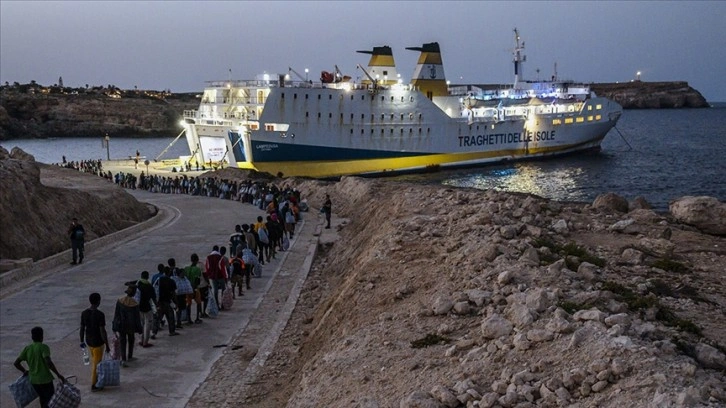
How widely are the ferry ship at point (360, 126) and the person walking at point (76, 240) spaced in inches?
1162

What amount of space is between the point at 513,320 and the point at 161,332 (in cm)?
648

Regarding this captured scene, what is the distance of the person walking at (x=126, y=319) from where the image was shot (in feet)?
32.2

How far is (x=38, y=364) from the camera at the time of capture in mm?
7895

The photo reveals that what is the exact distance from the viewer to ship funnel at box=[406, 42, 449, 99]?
6119 cm

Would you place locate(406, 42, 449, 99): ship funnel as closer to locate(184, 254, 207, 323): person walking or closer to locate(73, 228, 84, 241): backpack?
locate(73, 228, 84, 241): backpack

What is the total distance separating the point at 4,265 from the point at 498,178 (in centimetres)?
4348

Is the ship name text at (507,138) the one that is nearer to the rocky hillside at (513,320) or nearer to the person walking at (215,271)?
the rocky hillside at (513,320)

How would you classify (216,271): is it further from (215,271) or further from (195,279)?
(195,279)

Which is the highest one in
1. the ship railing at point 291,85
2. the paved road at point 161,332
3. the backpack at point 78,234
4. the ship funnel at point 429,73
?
the ship funnel at point 429,73

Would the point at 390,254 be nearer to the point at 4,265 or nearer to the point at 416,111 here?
the point at 4,265

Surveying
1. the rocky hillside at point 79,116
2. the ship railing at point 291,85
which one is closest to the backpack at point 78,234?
the ship railing at point 291,85

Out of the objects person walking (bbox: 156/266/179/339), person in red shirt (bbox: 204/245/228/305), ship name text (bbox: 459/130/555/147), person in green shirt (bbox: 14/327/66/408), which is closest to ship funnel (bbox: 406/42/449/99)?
ship name text (bbox: 459/130/555/147)

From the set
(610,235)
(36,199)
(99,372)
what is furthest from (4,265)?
(610,235)

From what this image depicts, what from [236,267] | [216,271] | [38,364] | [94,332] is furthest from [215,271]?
[38,364]
